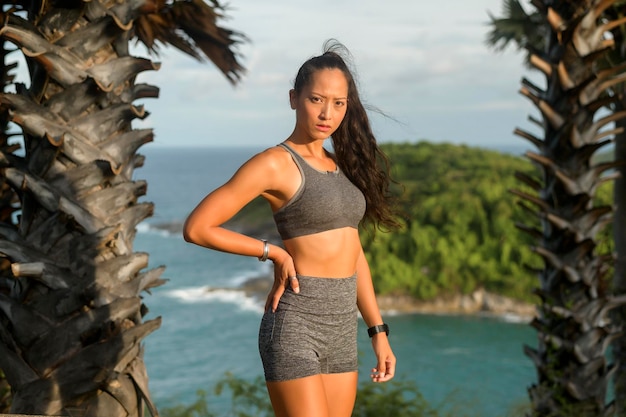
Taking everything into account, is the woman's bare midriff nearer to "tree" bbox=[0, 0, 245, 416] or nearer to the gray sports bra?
the gray sports bra

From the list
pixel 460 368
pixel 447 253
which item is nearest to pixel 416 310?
pixel 447 253

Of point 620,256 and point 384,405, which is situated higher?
point 620,256

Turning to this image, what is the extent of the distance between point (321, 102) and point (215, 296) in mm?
48710

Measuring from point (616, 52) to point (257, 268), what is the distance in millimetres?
50482

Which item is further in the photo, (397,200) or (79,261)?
(79,261)

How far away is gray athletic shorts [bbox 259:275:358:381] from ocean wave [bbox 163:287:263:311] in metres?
43.3

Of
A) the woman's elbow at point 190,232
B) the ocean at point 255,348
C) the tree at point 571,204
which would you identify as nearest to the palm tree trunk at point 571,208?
the tree at point 571,204

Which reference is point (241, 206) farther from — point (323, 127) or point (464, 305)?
point (464, 305)

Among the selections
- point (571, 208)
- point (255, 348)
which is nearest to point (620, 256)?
point (571, 208)

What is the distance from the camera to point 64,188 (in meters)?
4.30

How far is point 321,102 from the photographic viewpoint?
10.4ft

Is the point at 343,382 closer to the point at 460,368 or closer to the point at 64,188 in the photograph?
the point at 64,188

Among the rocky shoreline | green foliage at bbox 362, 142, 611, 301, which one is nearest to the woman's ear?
green foliage at bbox 362, 142, 611, 301

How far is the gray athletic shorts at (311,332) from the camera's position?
296 cm
